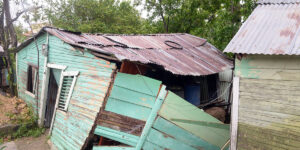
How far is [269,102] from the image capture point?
13.1ft

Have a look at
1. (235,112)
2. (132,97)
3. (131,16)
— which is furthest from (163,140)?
(131,16)

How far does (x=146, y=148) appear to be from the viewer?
4672 mm

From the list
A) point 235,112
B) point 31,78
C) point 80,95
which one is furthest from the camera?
Answer: point 31,78

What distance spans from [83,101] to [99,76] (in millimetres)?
863

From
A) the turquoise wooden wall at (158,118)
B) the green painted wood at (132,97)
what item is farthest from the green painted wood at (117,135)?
the green painted wood at (132,97)

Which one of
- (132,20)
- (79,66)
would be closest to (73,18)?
(132,20)

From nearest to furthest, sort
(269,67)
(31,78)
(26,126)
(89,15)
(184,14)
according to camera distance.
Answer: (269,67) → (26,126) → (31,78) → (184,14) → (89,15)

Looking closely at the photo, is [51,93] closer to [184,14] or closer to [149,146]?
[149,146]

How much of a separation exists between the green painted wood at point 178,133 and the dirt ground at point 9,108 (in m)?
6.11

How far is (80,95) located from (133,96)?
1.72m

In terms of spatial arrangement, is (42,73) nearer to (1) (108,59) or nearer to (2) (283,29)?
(1) (108,59)

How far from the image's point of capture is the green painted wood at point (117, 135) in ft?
15.7

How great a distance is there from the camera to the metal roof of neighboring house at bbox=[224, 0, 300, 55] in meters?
3.66

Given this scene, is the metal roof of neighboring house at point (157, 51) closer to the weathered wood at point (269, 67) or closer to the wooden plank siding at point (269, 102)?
the weathered wood at point (269, 67)
